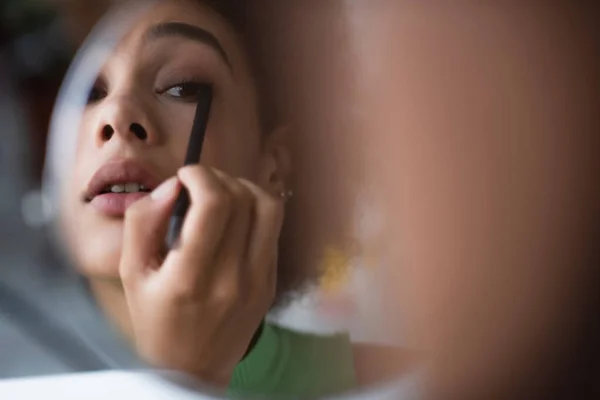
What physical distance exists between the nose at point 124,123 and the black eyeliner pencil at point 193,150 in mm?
Answer: 23

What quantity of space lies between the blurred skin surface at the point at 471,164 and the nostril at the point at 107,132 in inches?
4.3

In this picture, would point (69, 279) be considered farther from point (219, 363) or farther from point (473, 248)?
point (473, 248)

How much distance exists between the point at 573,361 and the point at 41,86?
36cm

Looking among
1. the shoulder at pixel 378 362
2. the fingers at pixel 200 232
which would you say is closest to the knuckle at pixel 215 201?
the fingers at pixel 200 232

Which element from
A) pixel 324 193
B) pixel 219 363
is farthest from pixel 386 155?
pixel 219 363

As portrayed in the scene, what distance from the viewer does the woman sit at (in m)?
0.34

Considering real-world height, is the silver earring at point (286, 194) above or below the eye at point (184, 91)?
below

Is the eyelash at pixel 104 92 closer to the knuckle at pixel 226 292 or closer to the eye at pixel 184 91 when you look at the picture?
the eye at pixel 184 91

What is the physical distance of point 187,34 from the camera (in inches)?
14.8

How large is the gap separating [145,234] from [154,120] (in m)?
0.07

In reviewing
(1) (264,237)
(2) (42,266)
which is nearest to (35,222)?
(2) (42,266)

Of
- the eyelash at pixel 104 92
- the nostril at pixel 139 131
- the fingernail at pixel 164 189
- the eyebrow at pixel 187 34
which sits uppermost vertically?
the eyebrow at pixel 187 34

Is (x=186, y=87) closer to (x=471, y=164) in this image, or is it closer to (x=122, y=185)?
(x=122, y=185)

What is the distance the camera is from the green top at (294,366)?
351mm
